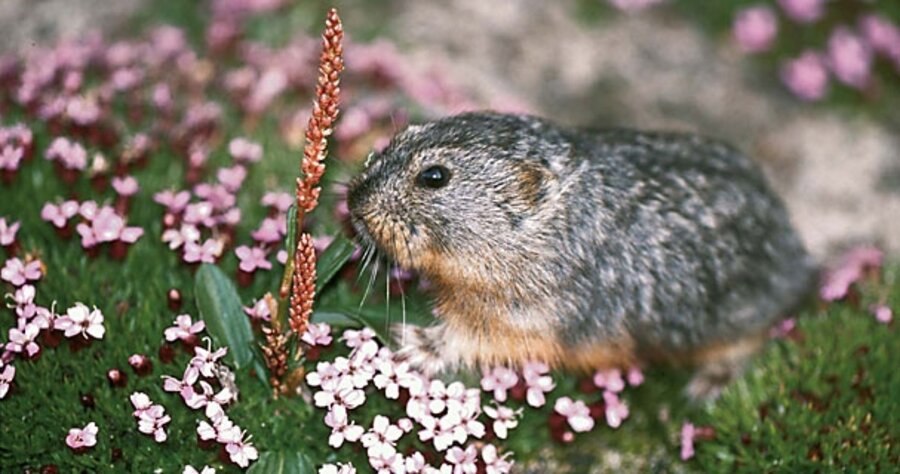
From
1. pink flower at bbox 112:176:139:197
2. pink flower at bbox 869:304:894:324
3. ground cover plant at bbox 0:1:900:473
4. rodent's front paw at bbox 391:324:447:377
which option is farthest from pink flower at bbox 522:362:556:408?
pink flower at bbox 112:176:139:197

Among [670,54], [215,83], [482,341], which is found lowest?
[482,341]

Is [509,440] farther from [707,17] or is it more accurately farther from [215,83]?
[707,17]

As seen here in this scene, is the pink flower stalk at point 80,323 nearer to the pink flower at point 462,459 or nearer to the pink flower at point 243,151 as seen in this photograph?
the pink flower at point 243,151

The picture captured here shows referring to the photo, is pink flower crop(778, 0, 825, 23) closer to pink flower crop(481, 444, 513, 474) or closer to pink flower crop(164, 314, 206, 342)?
pink flower crop(481, 444, 513, 474)

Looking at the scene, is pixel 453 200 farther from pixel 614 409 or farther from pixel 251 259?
pixel 614 409

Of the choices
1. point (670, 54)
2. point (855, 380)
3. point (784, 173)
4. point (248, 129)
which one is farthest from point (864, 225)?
point (248, 129)
